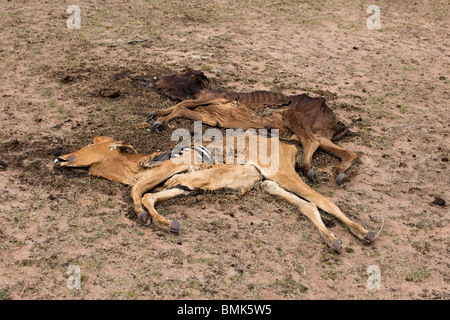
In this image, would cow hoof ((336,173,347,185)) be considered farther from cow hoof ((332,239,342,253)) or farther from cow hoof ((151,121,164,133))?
cow hoof ((151,121,164,133))

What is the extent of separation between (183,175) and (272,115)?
167 cm

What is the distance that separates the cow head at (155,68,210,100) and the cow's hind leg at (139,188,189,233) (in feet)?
7.01

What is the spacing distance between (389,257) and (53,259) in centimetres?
271

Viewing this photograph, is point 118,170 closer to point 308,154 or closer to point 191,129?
point 191,129

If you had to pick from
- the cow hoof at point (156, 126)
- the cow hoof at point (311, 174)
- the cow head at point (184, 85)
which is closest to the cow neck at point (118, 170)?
the cow hoof at point (156, 126)

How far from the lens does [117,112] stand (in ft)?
19.8

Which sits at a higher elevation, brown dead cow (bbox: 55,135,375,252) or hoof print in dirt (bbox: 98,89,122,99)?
brown dead cow (bbox: 55,135,375,252)

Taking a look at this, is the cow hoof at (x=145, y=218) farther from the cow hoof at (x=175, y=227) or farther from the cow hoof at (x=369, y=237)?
the cow hoof at (x=369, y=237)

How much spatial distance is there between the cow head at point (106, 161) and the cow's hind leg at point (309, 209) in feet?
4.34

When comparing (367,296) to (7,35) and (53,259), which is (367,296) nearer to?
(53,259)

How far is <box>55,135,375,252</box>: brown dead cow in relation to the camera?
14.2 ft

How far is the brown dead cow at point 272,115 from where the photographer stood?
5430mm

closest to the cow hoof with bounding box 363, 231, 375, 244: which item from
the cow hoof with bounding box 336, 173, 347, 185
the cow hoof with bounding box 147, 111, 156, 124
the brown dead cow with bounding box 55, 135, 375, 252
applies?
the brown dead cow with bounding box 55, 135, 375, 252
